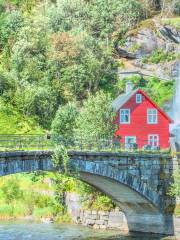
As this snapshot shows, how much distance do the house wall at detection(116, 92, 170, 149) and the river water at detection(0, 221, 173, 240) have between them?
50.7ft

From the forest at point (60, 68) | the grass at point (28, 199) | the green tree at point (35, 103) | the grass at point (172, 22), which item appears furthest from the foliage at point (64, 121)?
the grass at point (172, 22)

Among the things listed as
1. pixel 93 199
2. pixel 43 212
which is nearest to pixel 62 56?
pixel 43 212

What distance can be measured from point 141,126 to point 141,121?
584mm

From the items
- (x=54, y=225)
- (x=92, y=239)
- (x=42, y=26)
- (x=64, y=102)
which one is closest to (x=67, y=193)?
(x=54, y=225)

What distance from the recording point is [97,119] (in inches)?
2876

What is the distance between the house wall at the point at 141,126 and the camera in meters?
78.2

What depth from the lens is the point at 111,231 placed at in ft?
214

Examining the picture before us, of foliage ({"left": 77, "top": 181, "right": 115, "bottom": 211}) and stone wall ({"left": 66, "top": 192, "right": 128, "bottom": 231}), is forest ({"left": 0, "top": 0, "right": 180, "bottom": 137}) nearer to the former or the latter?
foliage ({"left": 77, "top": 181, "right": 115, "bottom": 211})

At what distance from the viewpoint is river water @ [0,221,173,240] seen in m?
60.8

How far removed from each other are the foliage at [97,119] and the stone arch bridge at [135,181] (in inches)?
363

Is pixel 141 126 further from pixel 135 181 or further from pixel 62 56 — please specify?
pixel 62 56

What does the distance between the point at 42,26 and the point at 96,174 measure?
69.6 m

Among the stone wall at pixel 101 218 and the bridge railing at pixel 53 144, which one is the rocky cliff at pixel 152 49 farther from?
the bridge railing at pixel 53 144

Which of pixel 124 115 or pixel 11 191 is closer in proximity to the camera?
pixel 11 191
